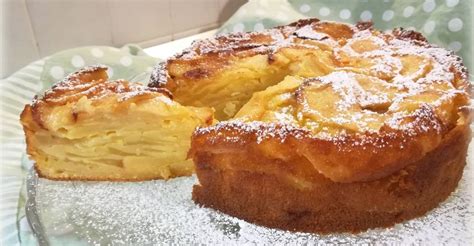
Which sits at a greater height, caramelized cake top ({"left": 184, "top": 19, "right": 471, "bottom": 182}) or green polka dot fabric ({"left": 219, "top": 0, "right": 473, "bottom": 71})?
caramelized cake top ({"left": 184, "top": 19, "right": 471, "bottom": 182})

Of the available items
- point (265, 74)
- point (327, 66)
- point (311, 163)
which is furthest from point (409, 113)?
point (265, 74)

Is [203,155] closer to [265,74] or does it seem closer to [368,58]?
[265,74]

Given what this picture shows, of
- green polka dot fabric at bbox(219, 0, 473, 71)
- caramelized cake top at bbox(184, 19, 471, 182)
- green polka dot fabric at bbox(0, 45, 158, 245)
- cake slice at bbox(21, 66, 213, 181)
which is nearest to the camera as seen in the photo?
caramelized cake top at bbox(184, 19, 471, 182)

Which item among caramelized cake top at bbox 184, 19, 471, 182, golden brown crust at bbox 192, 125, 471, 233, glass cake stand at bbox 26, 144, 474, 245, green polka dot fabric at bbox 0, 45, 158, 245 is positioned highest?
caramelized cake top at bbox 184, 19, 471, 182

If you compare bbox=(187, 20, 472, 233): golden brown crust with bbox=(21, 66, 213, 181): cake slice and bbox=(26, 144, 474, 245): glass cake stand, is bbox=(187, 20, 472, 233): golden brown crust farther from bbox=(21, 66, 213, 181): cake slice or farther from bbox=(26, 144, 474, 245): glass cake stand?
bbox=(21, 66, 213, 181): cake slice

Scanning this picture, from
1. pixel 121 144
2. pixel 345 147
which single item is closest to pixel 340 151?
pixel 345 147

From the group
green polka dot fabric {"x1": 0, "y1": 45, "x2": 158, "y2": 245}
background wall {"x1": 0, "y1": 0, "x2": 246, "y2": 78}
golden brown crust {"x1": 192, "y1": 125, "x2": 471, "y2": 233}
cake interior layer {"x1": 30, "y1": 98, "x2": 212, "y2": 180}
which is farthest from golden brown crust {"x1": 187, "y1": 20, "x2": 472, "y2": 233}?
background wall {"x1": 0, "y1": 0, "x2": 246, "y2": 78}
